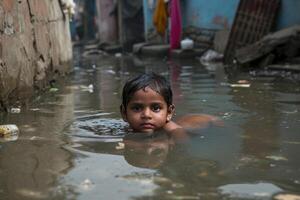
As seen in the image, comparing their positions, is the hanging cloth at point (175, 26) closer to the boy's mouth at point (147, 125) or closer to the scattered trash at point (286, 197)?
the boy's mouth at point (147, 125)

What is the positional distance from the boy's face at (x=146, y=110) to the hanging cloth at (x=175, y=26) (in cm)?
1064

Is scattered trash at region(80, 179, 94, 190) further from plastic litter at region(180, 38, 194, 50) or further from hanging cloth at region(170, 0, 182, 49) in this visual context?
hanging cloth at region(170, 0, 182, 49)

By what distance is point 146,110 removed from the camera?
4027mm

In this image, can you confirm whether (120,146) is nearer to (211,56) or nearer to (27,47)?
(27,47)

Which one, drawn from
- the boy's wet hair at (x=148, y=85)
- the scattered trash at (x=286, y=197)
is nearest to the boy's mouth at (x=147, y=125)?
the boy's wet hair at (x=148, y=85)

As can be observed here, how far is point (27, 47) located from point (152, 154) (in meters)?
2.98

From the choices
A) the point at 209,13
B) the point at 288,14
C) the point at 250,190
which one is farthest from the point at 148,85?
the point at 209,13

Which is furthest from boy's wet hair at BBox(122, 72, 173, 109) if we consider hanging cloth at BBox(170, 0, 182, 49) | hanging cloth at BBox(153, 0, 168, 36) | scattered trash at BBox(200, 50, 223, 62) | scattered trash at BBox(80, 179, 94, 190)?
hanging cloth at BBox(153, 0, 168, 36)

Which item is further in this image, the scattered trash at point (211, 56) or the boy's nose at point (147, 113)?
the scattered trash at point (211, 56)

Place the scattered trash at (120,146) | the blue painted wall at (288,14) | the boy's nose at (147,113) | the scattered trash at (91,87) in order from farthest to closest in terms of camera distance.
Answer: the blue painted wall at (288,14) → the scattered trash at (91,87) → the boy's nose at (147,113) → the scattered trash at (120,146)

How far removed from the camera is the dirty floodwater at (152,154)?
2.70m

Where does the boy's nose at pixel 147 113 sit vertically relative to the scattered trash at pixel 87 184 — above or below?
above

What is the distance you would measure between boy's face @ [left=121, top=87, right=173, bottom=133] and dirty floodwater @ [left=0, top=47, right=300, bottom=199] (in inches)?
5.9

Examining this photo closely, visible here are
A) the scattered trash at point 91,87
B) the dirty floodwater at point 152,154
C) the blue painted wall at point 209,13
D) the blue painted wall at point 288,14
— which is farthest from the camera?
the blue painted wall at point 209,13
